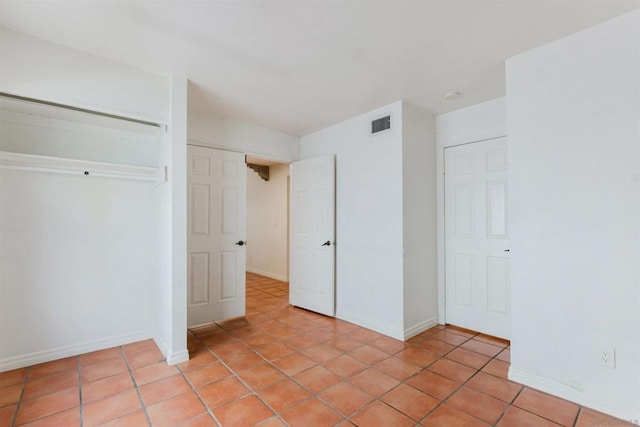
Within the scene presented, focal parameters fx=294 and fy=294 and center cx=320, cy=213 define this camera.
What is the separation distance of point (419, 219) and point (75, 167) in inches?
136

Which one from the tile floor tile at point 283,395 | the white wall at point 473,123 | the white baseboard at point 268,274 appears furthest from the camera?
the white baseboard at point 268,274

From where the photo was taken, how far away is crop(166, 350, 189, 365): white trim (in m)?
2.57

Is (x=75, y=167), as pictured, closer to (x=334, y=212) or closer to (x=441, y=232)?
(x=334, y=212)

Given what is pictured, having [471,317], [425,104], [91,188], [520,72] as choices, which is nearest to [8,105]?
[91,188]

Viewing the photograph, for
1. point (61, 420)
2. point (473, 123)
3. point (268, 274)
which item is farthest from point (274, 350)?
point (268, 274)

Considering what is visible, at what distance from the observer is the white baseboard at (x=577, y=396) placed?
1.83 m

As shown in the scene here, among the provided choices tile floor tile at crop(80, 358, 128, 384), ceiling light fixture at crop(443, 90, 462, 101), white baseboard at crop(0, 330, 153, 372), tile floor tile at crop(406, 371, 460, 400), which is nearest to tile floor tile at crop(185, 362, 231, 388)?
tile floor tile at crop(80, 358, 128, 384)

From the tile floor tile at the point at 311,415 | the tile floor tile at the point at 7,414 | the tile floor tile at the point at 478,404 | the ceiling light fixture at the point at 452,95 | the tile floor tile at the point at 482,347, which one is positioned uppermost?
the ceiling light fixture at the point at 452,95

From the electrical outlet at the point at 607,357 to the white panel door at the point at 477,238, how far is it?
1148 mm

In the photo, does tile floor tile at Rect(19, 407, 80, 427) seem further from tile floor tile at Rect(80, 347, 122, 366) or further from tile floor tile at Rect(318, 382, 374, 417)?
tile floor tile at Rect(318, 382, 374, 417)

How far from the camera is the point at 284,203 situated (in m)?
6.09

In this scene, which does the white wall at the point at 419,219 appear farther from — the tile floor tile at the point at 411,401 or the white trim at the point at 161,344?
the white trim at the point at 161,344

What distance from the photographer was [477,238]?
3.30 metres

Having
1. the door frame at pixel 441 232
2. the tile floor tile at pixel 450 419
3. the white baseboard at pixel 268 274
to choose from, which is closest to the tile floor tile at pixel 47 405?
the tile floor tile at pixel 450 419
